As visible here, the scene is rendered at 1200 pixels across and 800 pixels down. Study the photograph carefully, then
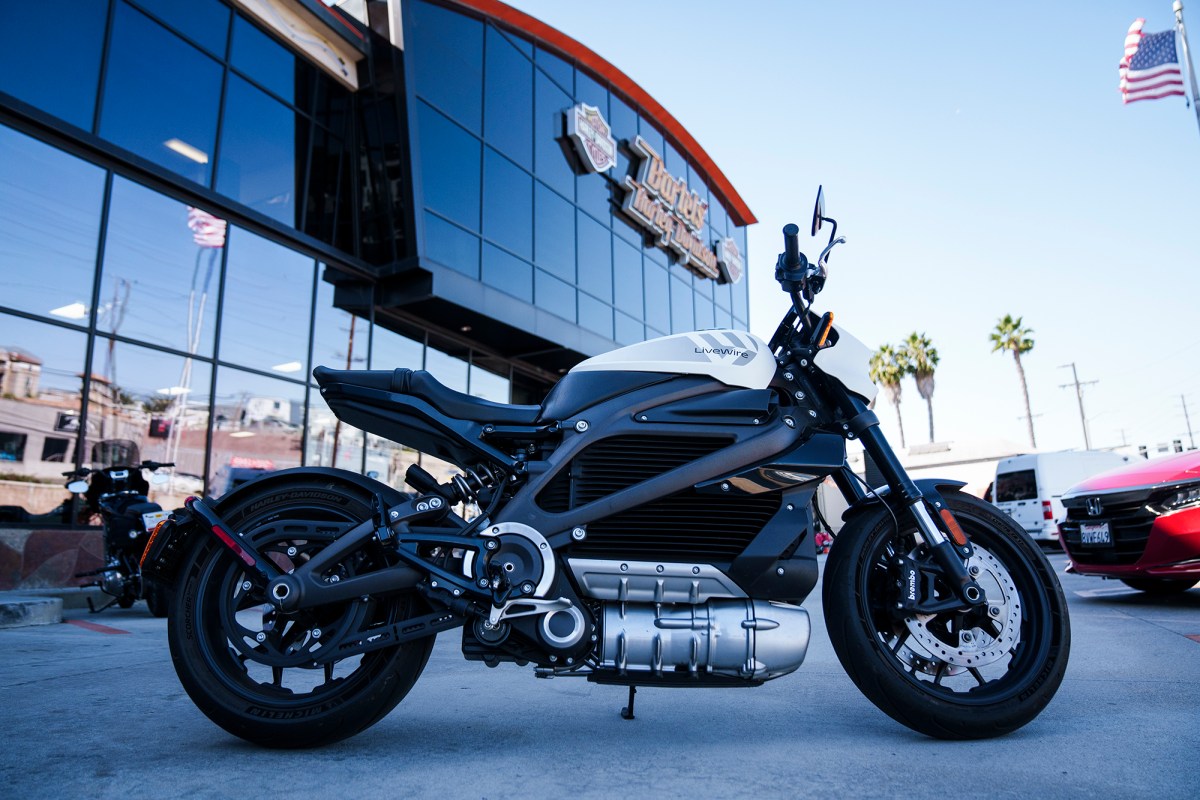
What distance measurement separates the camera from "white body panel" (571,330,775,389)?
2.60m

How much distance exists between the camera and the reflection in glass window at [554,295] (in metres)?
15.3

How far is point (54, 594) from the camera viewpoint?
Result: 7418 millimetres

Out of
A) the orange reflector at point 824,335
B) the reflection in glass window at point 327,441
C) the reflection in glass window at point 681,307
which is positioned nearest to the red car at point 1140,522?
the orange reflector at point 824,335

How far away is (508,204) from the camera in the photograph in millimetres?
14797

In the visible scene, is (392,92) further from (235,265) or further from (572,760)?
(572,760)

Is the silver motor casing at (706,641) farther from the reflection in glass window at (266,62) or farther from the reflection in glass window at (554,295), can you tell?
the reflection in glass window at (554,295)

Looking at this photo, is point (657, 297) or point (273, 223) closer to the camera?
point (273, 223)

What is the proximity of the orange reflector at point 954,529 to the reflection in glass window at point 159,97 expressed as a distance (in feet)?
34.5

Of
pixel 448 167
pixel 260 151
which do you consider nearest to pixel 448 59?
pixel 448 167

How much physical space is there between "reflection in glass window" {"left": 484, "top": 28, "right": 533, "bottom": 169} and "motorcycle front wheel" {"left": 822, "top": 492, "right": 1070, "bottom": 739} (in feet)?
44.1

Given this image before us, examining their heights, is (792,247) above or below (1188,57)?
below

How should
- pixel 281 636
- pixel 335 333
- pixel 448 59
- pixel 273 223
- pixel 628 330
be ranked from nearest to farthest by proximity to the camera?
pixel 281 636, pixel 273 223, pixel 335 333, pixel 448 59, pixel 628 330

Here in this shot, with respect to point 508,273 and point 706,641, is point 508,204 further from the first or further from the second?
point 706,641

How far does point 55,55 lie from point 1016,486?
18395 mm
